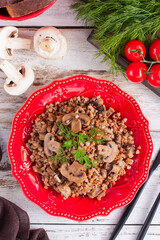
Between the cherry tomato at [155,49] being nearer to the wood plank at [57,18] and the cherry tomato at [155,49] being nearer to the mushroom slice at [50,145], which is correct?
the wood plank at [57,18]

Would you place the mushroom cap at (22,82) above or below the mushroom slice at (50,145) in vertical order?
above

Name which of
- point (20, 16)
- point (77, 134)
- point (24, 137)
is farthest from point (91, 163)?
point (20, 16)

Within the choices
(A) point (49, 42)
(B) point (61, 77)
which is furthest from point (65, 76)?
(A) point (49, 42)

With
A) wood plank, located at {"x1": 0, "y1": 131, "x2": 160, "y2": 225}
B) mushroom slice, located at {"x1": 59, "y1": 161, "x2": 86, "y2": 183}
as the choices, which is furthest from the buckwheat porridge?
wood plank, located at {"x1": 0, "y1": 131, "x2": 160, "y2": 225}

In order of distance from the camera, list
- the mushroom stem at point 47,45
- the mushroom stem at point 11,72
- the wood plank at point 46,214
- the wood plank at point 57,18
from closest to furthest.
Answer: the mushroom stem at point 11,72 → the mushroom stem at point 47,45 → the wood plank at point 57,18 → the wood plank at point 46,214

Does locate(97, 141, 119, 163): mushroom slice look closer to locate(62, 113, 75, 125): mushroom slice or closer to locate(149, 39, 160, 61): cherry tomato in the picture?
locate(62, 113, 75, 125): mushroom slice

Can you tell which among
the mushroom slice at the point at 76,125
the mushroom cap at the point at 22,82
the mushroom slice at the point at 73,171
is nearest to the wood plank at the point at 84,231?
the mushroom slice at the point at 73,171
